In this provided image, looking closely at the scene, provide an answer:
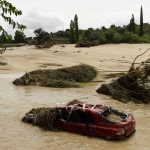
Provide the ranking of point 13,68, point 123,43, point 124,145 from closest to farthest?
point 124,145 → point 13,68 → point 123,43

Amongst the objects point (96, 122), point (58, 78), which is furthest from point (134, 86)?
point (96, 122)

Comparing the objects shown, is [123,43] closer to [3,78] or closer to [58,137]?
[3,78]

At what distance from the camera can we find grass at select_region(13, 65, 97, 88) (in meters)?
31.6

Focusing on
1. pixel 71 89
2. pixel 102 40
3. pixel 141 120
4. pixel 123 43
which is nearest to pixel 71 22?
pixel 102 40

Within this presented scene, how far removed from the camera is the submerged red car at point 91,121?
16375mm

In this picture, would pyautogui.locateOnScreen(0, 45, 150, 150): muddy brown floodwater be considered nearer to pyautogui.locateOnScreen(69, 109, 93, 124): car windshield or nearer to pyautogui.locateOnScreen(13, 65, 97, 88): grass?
pyautogui.locateOnScreen(69, 109, 93, 124): car windshield

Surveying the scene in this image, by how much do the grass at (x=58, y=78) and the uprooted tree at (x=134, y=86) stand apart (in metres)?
5.89

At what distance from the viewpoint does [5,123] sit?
66.0 ft

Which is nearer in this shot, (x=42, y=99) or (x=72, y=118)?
(x=72, y=118)

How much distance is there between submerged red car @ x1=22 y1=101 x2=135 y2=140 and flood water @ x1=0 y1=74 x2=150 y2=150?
0.29 metres

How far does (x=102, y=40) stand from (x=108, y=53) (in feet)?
47.0

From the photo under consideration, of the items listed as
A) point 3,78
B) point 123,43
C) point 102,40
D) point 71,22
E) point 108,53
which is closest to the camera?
point 3,78

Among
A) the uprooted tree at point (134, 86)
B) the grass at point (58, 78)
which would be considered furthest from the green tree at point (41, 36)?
the uprooted tree at point (134, 86)

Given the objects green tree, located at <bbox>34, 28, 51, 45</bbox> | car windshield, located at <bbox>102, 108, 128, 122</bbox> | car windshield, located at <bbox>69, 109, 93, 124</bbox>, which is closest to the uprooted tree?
car windshield, located at <bbox>102, 108, 128, 122</bbox>
